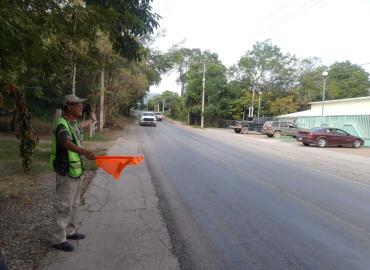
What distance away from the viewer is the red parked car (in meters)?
30.5

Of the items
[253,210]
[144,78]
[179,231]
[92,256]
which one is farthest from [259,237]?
[144,78]

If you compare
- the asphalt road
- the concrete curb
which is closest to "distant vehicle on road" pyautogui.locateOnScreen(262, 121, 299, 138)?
the asphalt road

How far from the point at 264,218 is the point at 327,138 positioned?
24.9m

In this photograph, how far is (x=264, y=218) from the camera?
7461 mm

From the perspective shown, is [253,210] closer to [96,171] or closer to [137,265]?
[137,265]

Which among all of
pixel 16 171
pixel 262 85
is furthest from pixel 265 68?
pixel 16 171

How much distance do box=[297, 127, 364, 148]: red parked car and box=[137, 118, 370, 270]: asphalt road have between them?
57.3 feet

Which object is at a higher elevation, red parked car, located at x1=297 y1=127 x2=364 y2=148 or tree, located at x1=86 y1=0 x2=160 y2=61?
tree, located at x1=86 y1=0 x2=160 y2=61

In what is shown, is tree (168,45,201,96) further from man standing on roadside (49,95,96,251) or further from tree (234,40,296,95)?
man standing on roadside (49,95,96,251)

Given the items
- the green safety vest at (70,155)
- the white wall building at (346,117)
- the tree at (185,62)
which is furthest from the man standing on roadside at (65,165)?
the tree at (185,62)

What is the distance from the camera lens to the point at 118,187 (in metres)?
10.1

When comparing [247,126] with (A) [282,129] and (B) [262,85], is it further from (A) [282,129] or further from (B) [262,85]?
(B) [262,85]

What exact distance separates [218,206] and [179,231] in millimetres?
1962

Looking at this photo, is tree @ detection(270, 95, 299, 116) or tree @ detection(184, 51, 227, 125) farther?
tree @ detection(184, 51, 227, 125)
